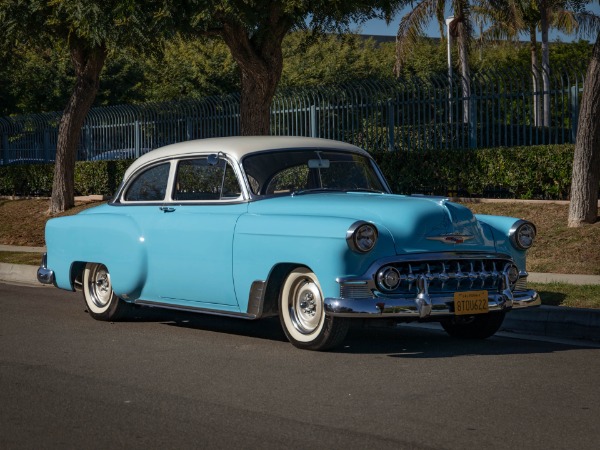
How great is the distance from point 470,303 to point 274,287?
5.14 feet

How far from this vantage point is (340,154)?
1000cm

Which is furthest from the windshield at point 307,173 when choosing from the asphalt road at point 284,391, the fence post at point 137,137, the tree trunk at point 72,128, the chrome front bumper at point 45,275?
the fence post at point 137,137

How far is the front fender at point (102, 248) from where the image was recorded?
10.0 m

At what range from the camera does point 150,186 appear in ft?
34.3

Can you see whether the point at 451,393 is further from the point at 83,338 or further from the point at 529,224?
the point at 83,338

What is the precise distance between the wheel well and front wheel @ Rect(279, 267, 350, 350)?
91 millimetres

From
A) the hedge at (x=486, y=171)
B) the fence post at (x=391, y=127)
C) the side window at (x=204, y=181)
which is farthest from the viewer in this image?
the fence post at (x=391, y=127)

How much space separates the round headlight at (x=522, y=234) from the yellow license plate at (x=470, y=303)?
70cm

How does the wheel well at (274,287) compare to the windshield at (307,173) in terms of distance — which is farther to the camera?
the windshield at (307,173)

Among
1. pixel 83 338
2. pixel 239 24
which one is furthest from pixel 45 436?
pixel 239 24

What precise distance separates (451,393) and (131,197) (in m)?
4.64

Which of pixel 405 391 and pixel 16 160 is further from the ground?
pixel 16 160

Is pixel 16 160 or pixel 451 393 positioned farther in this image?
pixel 16 160

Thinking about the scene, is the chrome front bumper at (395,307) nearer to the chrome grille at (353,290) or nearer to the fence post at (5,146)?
the chrome grille at (353,290)
